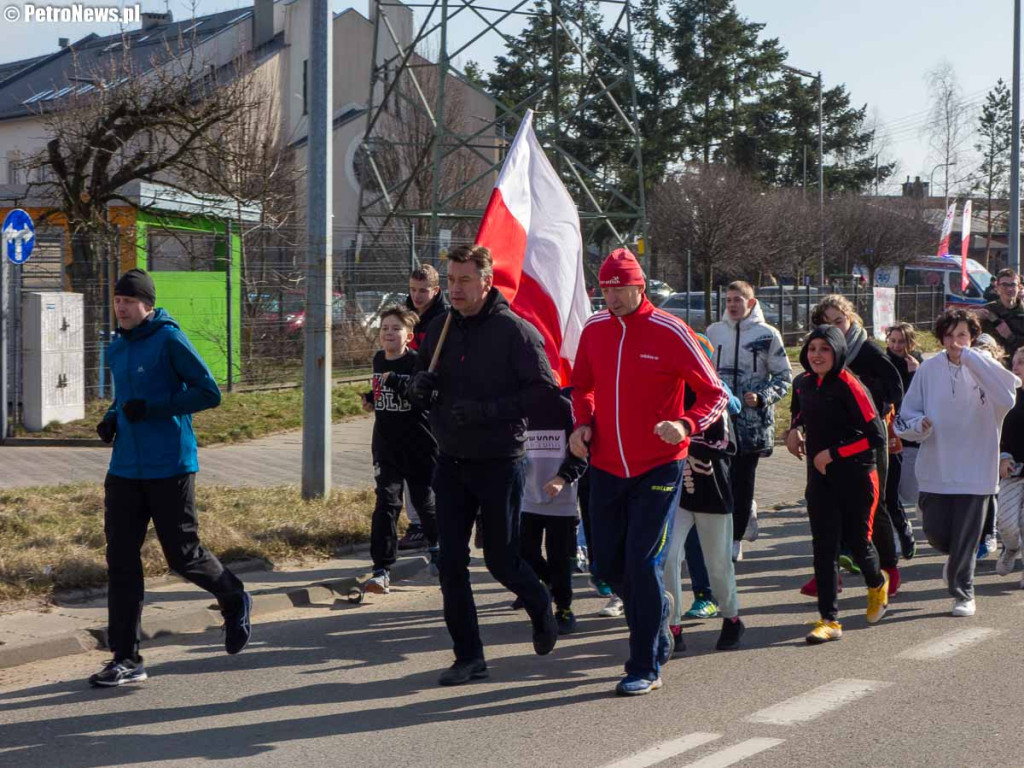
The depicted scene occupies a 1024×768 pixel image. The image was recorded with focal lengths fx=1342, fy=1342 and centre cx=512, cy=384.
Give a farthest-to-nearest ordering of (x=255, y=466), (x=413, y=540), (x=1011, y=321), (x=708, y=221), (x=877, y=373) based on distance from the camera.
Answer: (x=708, y=221)
(x=255, y=466)
(x=1011, y=321)
(x=413, y=540)
(x=877, y=373)

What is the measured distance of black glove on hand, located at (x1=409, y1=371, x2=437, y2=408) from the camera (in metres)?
6.06

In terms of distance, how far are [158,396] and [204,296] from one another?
12477mm

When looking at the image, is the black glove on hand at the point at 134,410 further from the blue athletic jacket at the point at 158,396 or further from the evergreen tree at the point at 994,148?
the evergreen tree at the point at 994,148

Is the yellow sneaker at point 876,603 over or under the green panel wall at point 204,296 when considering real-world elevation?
under

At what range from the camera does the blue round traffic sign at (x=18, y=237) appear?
1448 cm

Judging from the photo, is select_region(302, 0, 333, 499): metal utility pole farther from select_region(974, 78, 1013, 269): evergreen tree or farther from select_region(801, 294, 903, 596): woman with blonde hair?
select_region(974, 78, 1013, 269): evergreen tree

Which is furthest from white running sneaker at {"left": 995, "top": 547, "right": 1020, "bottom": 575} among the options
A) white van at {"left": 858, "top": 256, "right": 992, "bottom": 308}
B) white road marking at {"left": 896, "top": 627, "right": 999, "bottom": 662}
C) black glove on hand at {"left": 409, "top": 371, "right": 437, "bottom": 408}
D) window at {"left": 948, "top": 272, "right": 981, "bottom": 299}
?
window at {"left": 948, "top": 272, "right": 981, "bottom": 299}

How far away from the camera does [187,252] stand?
18.8 meters

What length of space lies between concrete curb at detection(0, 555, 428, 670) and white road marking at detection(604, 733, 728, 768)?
320 centimetres

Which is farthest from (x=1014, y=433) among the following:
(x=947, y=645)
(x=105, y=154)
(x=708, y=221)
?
(x=708, y=221)

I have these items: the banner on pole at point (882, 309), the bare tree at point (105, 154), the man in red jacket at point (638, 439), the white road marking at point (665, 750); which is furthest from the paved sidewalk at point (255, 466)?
→ the banner on pole at point (882, 309)

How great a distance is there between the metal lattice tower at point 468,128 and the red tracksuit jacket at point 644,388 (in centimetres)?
1588

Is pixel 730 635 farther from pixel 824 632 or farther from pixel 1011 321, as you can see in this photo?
pixel 1011 321

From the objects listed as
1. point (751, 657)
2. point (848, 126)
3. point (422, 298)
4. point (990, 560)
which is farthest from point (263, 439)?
point (848, 126)
